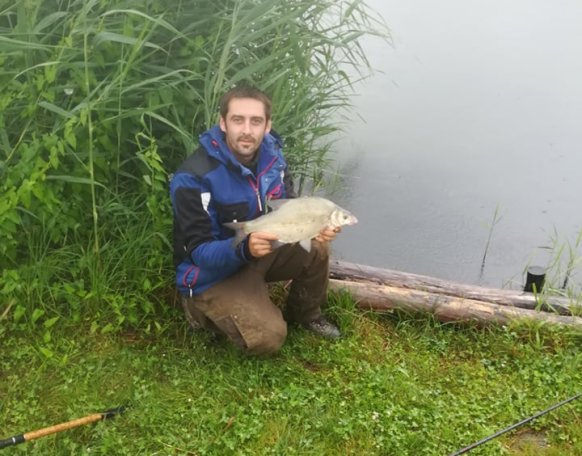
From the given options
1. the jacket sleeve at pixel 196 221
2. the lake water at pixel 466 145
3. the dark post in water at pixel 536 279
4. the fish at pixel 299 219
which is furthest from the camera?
the lake water at pixel 466 145

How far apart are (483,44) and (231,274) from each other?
24.4 feet

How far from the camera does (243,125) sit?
271 cm

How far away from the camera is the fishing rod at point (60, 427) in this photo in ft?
7.25

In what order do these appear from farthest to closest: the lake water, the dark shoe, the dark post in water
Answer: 1. the lake water
2. the dark post in water
3. the dark shoe

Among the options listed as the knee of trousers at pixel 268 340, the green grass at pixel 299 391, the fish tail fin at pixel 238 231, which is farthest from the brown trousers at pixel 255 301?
the fish tail fin at pixel 238 231

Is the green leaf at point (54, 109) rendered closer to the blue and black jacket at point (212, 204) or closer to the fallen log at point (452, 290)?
the blue and black jacket at point (212, 204)

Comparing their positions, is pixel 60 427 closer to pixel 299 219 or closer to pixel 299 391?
pixel 299 391

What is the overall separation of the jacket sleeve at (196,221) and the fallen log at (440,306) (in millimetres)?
998

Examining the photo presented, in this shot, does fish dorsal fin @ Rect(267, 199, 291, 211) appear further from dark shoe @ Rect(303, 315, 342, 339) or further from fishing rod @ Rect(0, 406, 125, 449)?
fishing rod @ Rect(0, 406, 125, 449)

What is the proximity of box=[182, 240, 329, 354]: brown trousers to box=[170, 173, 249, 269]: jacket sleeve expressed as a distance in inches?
8.3

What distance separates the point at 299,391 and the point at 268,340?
0.28 m

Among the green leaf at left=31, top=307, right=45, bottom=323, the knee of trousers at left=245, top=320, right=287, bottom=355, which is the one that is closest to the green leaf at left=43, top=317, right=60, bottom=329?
the green leaf at left=31, top=307, right=45, bottom=323

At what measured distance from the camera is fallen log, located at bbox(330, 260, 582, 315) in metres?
3.55

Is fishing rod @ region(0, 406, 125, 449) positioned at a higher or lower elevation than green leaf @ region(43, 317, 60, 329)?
lower
